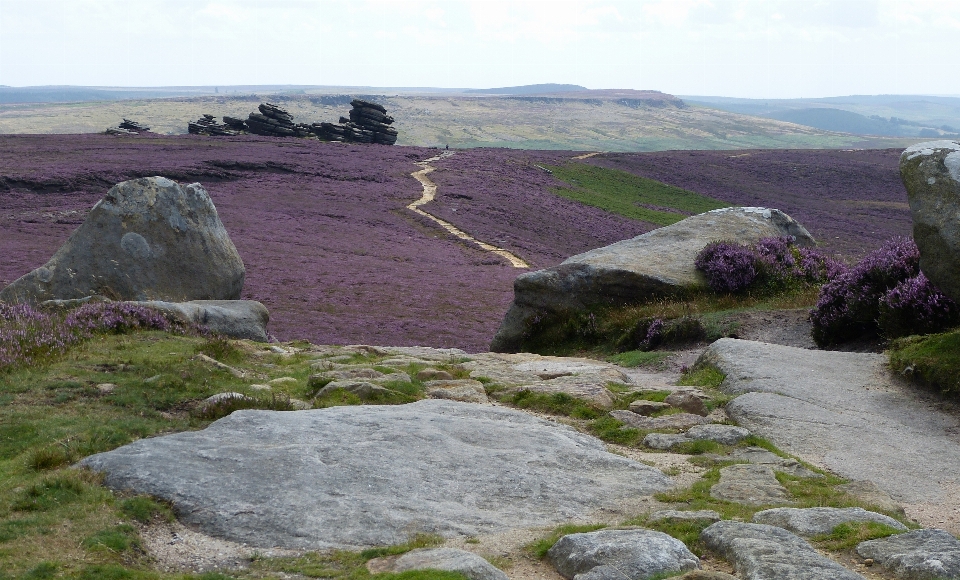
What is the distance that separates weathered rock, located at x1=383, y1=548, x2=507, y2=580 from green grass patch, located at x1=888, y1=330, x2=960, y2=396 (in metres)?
10.3

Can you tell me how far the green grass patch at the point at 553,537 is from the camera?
7379 mm

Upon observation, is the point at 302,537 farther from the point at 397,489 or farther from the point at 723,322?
the point at 723,322

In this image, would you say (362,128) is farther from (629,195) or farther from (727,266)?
(727,266)

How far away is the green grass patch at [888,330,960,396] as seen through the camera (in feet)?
45.2

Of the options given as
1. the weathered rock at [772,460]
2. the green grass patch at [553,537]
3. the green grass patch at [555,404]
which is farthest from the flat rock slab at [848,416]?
the green grass patch at [553,537]

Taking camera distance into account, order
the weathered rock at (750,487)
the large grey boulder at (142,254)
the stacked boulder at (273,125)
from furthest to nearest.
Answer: the stacked boulder at (273,125)
the large grey boulder at (142,254)
the weathered rock at (750,487)

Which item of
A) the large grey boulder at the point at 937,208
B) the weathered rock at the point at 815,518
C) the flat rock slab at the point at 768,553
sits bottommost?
the weathered rock at the point at 815,518

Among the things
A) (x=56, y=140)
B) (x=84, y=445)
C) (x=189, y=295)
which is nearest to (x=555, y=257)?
(x=189, y=295)

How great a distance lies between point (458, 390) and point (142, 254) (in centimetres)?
1288

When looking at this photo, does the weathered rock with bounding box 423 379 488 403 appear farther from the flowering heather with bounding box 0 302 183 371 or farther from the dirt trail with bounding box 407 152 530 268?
the dirt trail with bounding box 407 152 530 268

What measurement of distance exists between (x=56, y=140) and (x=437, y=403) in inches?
3150

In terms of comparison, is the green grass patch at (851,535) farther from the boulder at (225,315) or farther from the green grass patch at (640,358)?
the boulder at (225,315)

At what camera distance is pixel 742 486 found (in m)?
9.43

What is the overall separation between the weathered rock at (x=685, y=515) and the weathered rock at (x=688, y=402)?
16.1 ft
